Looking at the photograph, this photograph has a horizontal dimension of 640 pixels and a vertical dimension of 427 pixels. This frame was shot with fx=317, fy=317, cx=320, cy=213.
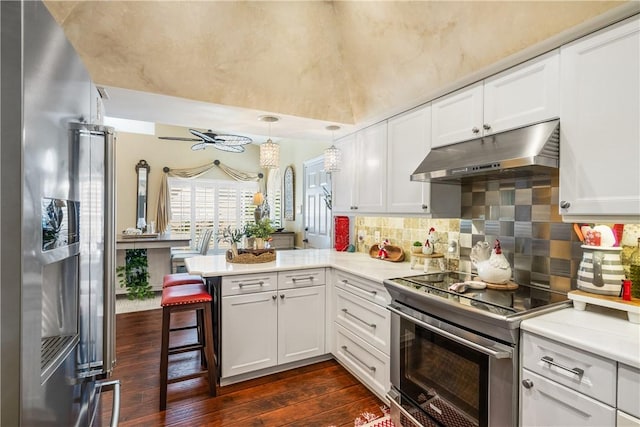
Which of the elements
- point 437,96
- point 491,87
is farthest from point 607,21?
point 437,96

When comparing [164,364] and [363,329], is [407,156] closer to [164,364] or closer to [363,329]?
[363,329]

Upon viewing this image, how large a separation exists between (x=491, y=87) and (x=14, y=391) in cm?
246

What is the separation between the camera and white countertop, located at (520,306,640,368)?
116cm

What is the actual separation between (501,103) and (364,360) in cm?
210

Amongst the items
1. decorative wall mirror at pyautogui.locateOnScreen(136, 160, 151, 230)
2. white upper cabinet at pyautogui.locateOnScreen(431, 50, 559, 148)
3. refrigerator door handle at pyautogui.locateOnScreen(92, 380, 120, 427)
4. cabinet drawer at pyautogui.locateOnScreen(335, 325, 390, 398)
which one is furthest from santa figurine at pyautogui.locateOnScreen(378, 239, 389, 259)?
decorative wall mirror at pyautogui.locateOnScreen(136, 160, 151, 230)

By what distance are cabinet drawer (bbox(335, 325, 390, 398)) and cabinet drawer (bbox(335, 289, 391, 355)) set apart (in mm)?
58

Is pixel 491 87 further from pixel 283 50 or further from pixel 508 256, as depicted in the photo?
pixel 283 50

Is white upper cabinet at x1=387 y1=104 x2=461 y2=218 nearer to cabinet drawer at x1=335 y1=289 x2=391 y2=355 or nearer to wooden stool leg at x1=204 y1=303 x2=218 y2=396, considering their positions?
cabinet drawer at x1=335 y1=289 x2=391 y2=355

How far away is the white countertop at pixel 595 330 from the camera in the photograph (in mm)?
1159

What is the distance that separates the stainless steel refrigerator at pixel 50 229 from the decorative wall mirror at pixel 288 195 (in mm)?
5453

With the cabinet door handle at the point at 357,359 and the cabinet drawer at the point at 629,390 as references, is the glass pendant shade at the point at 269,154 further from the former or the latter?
the cabinet drawer at the point at 629,390

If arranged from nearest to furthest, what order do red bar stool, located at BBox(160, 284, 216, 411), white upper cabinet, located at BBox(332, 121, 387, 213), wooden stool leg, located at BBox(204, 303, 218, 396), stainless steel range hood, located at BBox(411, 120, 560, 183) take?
stainless steel range hood, located at BBox(411, 120, 560, 183)
red bar stool, located at BBox(160, 284, 216, 411)
wooden stool leg, located at BBox(204, 303, 218, 396)
white upper cabinet, located at BBox(332, 121, 387, 213)

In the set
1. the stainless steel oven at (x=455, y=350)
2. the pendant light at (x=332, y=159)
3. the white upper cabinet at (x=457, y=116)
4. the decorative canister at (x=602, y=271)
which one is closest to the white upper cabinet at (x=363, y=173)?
the pendant light at (x=332, y=159)

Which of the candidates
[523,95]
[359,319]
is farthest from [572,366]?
[359,319]
